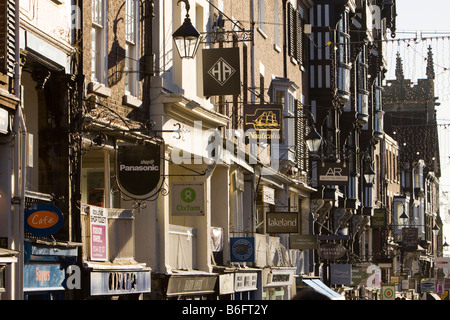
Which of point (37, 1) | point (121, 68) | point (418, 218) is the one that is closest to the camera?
point (37, 1)

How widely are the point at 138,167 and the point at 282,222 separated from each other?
15.0m

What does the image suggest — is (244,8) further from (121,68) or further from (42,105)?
(42,105)

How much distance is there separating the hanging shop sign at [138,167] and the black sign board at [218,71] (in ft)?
19.9

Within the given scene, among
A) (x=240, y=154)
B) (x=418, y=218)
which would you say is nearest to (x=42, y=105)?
(x=240, y=154)

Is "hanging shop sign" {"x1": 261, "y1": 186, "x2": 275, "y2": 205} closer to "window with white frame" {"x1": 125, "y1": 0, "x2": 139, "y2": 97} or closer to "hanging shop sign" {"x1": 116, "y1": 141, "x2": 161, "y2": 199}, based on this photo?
"window with white frame" {"x1": 125, "y1": 0, "x2": 139, "y2": 97}

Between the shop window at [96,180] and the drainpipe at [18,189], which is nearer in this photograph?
the drainpipe at [18,189]

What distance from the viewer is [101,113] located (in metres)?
19.4

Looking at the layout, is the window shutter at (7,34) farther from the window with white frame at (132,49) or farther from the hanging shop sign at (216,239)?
the hanging shop sign at (216,239)

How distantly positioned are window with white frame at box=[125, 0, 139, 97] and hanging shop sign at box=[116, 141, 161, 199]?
7.51 ft

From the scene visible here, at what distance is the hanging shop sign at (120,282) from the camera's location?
18.6 metres

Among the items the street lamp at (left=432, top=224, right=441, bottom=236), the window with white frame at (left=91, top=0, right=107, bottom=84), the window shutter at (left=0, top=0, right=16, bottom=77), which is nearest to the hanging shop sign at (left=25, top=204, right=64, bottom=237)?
the window shutter at (left=0, top=0, right=16, bottom=77)

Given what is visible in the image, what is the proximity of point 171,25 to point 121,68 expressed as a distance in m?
3.35

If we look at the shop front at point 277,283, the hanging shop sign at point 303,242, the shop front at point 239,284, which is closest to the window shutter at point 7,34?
the shop front at point 239,284

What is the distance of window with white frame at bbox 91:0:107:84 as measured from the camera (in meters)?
19.7
